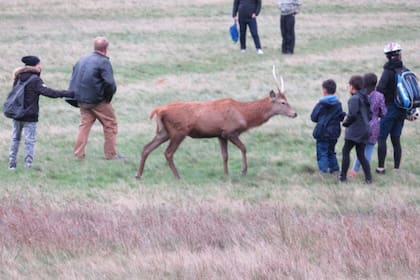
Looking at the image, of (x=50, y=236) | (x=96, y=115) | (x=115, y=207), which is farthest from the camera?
(x=96, y=115)

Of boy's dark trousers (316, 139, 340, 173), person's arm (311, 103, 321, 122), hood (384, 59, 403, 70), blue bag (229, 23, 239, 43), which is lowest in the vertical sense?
blue bag (229, 23, 239, 43)

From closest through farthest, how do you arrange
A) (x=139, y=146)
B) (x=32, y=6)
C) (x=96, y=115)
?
1. (x=96, y=115)
2. (x=139, y=146)
3. (x=32, y=6)

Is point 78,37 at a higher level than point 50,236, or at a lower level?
lower

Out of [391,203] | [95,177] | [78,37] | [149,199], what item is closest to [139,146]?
[95,177]

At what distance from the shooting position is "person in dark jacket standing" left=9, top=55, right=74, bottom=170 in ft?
42.7

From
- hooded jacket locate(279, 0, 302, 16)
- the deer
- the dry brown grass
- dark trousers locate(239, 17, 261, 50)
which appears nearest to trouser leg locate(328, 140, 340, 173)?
the deer

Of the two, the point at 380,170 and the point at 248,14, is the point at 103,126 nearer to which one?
the point at 380,170

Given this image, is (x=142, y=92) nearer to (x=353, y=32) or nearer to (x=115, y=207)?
(x=115, y=207)

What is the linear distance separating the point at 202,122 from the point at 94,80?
1862 mm

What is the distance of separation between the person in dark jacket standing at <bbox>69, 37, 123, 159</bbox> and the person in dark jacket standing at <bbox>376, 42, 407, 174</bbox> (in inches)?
155

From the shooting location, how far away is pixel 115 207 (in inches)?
415

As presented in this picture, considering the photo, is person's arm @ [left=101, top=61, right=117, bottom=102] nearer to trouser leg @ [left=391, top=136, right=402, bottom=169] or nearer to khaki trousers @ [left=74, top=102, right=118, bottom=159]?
khaki trousers @ [left=74, top=102, right=118, bottom=159]

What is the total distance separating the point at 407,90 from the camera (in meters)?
12.4

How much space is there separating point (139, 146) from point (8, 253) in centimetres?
669
